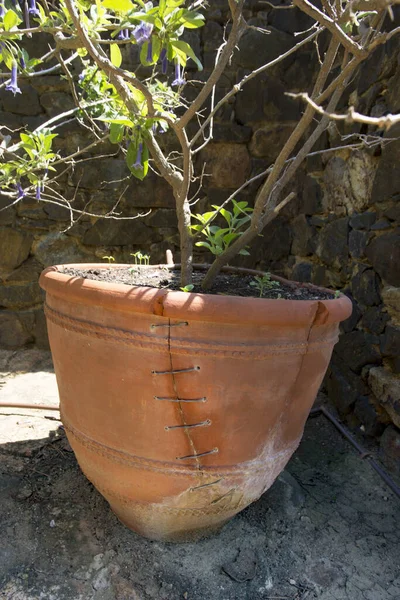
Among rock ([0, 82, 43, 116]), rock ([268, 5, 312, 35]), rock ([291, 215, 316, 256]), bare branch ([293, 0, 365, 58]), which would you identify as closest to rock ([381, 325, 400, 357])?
rock ([291, 215, 316, 256])

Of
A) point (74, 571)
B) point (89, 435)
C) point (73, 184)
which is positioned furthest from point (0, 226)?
point (74, 571)

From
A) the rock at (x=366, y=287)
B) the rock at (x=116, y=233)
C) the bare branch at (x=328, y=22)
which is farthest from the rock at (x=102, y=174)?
the bare branch at (x=328, y=22)

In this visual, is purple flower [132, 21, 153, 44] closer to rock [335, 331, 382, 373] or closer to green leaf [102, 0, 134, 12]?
green leaf [102, 0, 134, 12]

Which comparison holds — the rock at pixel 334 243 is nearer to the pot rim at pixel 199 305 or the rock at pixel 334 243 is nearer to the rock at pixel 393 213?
the rock at pixel 393 213

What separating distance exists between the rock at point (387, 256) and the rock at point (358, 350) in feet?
0.80

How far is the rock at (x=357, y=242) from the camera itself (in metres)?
1.82

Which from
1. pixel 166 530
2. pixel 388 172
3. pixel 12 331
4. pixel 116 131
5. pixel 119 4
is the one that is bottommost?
pixel 12 331

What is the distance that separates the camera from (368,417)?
1780 millimetres

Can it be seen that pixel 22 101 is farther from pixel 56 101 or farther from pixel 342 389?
pixel 342 389

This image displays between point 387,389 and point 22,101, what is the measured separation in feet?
7.44

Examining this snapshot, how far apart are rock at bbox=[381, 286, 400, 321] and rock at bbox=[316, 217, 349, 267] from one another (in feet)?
1.10

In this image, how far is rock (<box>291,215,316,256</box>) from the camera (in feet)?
7.60

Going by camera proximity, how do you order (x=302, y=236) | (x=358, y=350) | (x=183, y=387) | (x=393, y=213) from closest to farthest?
(x=183, y=387) → (x=393, y=213) → (x=358, y=350) → (x=302, y=236)

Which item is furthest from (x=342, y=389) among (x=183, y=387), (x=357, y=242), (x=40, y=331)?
(x=40, y=331)
